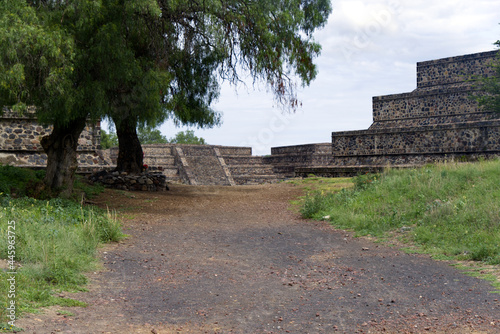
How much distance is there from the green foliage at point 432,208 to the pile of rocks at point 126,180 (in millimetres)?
6995

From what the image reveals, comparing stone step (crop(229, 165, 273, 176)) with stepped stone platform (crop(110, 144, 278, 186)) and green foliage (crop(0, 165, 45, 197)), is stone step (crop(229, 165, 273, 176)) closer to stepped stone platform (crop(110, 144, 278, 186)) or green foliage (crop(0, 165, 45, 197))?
stepped stone platform (crop(110, 144, 278, 186))

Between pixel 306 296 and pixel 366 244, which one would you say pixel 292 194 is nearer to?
pixel 366 244

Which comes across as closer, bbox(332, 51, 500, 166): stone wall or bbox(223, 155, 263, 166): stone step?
bbox(332, 51, 500, 166): stone wall

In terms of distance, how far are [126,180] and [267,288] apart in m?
11.6

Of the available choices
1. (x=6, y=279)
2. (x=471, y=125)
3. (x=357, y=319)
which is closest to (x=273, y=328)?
(x=357, y=319)

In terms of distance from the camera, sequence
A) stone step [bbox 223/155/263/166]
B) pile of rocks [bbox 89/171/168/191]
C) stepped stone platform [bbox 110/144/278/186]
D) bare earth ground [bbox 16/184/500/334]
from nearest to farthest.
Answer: bare earth ground [bbox 16/184/500/334], pile of rocks [bbox 89/171/168/191], stepped stone platform [bbox 110/144/278/186], stone step [bbox 223/155/263/166]

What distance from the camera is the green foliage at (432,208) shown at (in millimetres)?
8242

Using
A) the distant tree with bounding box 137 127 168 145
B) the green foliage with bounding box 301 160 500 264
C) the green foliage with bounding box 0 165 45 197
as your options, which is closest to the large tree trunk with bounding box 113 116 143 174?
the green foliage with bounding box 0 165 45 197

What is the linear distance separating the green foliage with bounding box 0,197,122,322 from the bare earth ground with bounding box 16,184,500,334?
236 mm

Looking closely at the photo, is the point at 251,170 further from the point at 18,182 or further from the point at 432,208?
the point at 432,208

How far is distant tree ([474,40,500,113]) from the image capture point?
22344mm

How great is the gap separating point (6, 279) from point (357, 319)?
3.84 meters

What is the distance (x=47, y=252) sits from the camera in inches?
250

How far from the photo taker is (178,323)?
4.81 m
